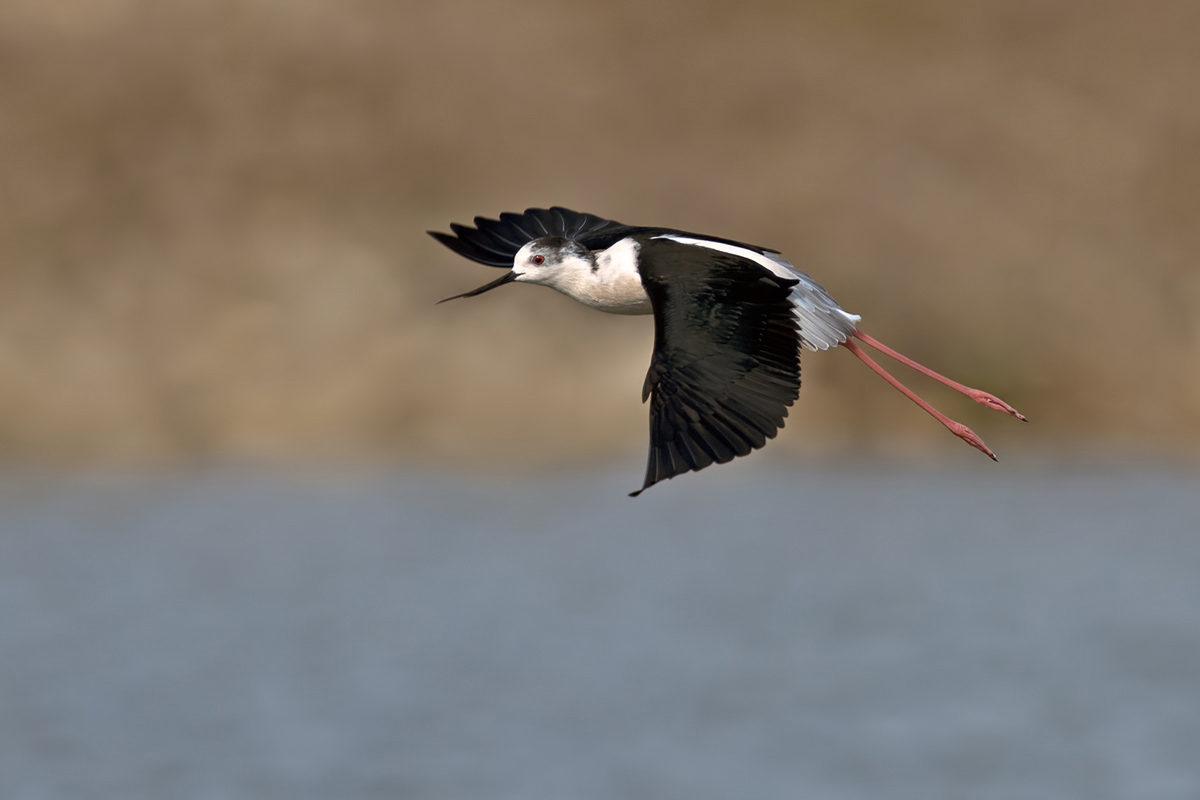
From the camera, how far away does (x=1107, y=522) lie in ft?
77.9

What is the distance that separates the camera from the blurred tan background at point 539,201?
69.8ft

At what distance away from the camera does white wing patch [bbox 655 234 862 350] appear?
304 inches

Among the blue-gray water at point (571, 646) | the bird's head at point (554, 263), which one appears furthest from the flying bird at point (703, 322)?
the blue-gray water at point (571, 646)

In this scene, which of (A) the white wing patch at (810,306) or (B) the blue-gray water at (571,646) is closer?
(A) the white wing patch at (810,306)

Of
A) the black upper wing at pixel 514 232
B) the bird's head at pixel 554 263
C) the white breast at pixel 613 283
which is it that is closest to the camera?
the white breast at pixel 613 283

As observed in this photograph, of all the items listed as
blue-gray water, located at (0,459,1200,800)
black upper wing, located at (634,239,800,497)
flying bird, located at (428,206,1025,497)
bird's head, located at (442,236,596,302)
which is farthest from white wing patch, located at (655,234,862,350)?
blue-gray water, located at (0,459,1200,800)

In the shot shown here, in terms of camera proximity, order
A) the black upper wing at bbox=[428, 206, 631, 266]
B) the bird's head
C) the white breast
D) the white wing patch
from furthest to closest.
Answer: the black upper wing at bbox=[428, 206, 631, 266], the bird's head, the white breast, the white wing patch

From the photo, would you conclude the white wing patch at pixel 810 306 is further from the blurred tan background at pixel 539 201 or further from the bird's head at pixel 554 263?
the blurred tan background at pixel 539 201

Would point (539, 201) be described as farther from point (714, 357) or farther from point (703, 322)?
point (714, 357)

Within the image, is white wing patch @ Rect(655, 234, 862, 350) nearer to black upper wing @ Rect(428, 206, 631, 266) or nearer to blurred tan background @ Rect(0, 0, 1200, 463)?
black upper wing @ Rect(428, 206, 631, 266)

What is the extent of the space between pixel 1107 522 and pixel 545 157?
943 centimetres

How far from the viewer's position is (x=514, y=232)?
9172 mm

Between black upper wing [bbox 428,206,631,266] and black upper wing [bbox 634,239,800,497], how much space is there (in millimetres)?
1130

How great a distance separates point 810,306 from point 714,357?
3.29 ft
